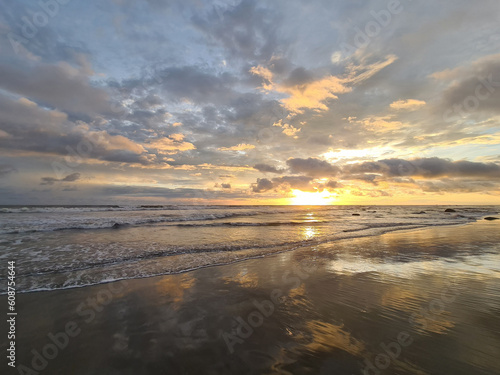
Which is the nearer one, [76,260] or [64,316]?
[64,316]

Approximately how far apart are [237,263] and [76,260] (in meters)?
7.27

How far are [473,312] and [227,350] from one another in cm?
588

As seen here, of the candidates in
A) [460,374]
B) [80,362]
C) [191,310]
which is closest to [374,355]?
[460,374]

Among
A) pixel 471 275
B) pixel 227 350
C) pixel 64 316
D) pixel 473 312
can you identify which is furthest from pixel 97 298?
pixel 471 275

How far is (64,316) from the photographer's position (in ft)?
17.0

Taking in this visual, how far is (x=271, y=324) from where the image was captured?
189 inches

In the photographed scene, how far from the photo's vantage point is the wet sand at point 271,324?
3.58 metres

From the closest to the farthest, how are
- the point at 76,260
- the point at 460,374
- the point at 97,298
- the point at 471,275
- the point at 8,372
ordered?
the point at 460,374 < the point at 8,372 < the point at 97,298 < the point at 471,275 < the point at 76,260

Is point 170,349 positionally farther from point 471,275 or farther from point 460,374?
point 471,275

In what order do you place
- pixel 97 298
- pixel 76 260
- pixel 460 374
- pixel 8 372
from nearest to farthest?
pixel 460 374 → pixel 8 372 → pixel 97 298 → pixel 76 260

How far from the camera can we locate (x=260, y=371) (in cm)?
341

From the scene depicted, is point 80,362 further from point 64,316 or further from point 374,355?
point 374,355

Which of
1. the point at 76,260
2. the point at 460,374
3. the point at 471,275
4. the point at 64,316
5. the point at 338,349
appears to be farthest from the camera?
the point at 76,260

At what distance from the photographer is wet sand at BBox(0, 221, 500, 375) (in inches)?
141
